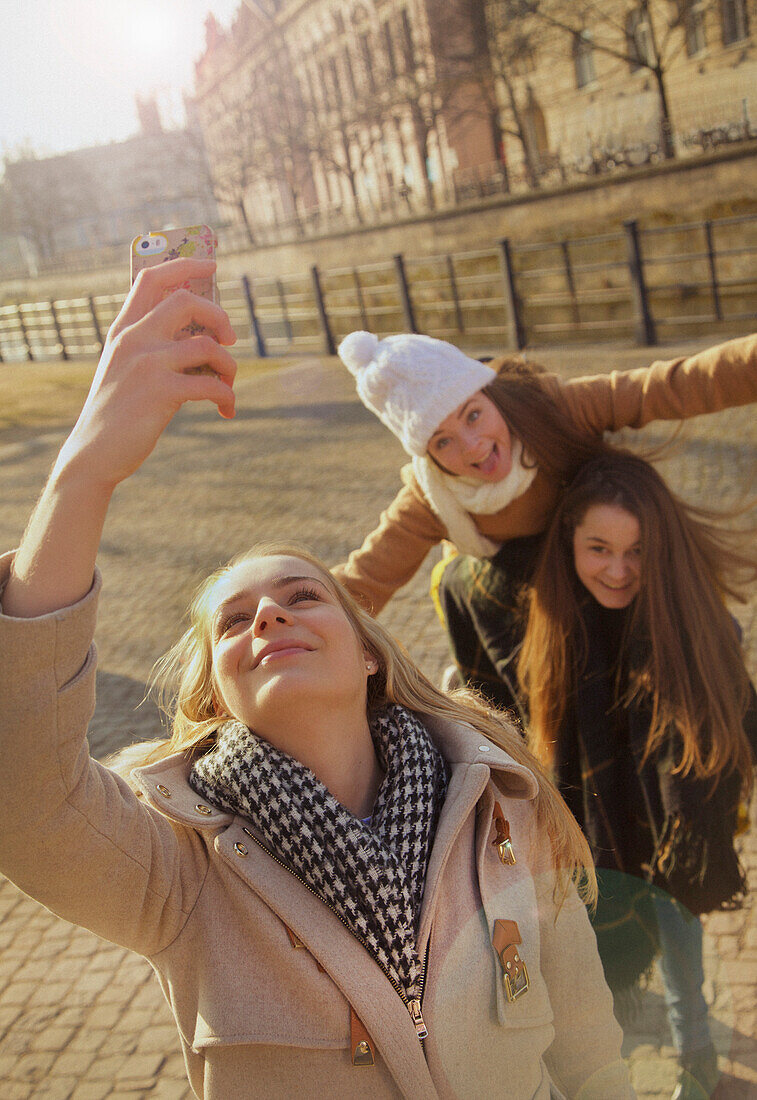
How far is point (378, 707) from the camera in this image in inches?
66.9

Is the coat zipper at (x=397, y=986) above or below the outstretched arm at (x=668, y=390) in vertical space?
below

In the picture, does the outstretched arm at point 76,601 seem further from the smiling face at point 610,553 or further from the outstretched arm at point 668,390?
the outstretched arm at point 668,390

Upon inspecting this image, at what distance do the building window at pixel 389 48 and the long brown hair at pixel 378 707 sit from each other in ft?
95.6

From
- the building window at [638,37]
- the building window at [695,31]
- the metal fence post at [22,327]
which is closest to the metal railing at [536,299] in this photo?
the metal fence post at [22,327]

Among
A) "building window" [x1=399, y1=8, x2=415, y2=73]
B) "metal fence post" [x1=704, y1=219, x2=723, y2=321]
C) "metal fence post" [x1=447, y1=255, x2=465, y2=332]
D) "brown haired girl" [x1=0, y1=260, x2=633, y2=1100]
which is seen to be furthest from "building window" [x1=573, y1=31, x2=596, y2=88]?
"brown haired girl" [x1=0, y1=260, x2=633, y2=1100]

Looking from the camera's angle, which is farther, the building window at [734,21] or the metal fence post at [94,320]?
the building window at [734,21]

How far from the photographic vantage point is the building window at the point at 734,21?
21.4 meters

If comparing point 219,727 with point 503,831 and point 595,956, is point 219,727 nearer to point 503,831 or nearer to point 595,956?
point 503,831

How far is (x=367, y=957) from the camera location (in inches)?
50.8

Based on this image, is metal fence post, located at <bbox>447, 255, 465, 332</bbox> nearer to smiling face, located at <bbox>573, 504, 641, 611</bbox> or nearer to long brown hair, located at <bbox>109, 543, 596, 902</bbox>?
smiling face, located at <bbox>573, 504, 641, 611</bbox>

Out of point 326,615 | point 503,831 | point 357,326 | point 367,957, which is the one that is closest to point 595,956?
point 503,831

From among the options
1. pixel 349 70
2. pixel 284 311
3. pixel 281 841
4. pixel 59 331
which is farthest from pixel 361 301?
pixel 349 70

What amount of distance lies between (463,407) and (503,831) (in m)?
1.27

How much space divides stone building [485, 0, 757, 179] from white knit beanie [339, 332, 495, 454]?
17.0 metres
